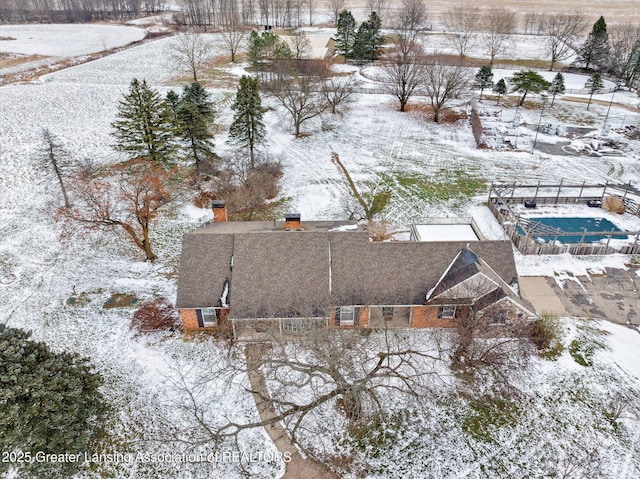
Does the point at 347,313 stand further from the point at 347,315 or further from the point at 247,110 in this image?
the point at 247,110

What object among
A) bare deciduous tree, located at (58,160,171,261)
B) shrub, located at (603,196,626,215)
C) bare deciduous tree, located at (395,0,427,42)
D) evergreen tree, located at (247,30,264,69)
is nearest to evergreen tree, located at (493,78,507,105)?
shrub, located at (603,196,626,215)

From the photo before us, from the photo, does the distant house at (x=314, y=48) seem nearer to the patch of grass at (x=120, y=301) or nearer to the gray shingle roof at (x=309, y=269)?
the gray shingle roof at (x=309, y=269)

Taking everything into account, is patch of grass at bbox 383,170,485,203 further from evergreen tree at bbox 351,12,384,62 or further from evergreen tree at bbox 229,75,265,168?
evergreen tree at bbox 351,12,384,62

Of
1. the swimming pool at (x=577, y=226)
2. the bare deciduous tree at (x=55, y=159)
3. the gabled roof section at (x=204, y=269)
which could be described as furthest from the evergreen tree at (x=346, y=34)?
the gabled roof section at (x=204, y=269)

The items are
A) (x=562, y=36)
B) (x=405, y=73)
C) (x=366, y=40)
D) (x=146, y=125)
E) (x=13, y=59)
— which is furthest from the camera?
(x=13, y=59)

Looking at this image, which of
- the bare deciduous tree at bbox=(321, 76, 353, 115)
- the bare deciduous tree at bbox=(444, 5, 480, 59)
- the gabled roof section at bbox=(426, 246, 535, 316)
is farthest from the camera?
the bare deciduous tree at bbox=(444, 5, 480, 59)

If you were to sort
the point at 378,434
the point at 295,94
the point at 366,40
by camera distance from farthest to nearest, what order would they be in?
the point at 366,40, the point at 295,94, the point at 378,434

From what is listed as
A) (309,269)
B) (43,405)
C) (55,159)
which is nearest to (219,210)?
(309,269)

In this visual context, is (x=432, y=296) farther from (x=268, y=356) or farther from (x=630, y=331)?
(x=630, y=331)
